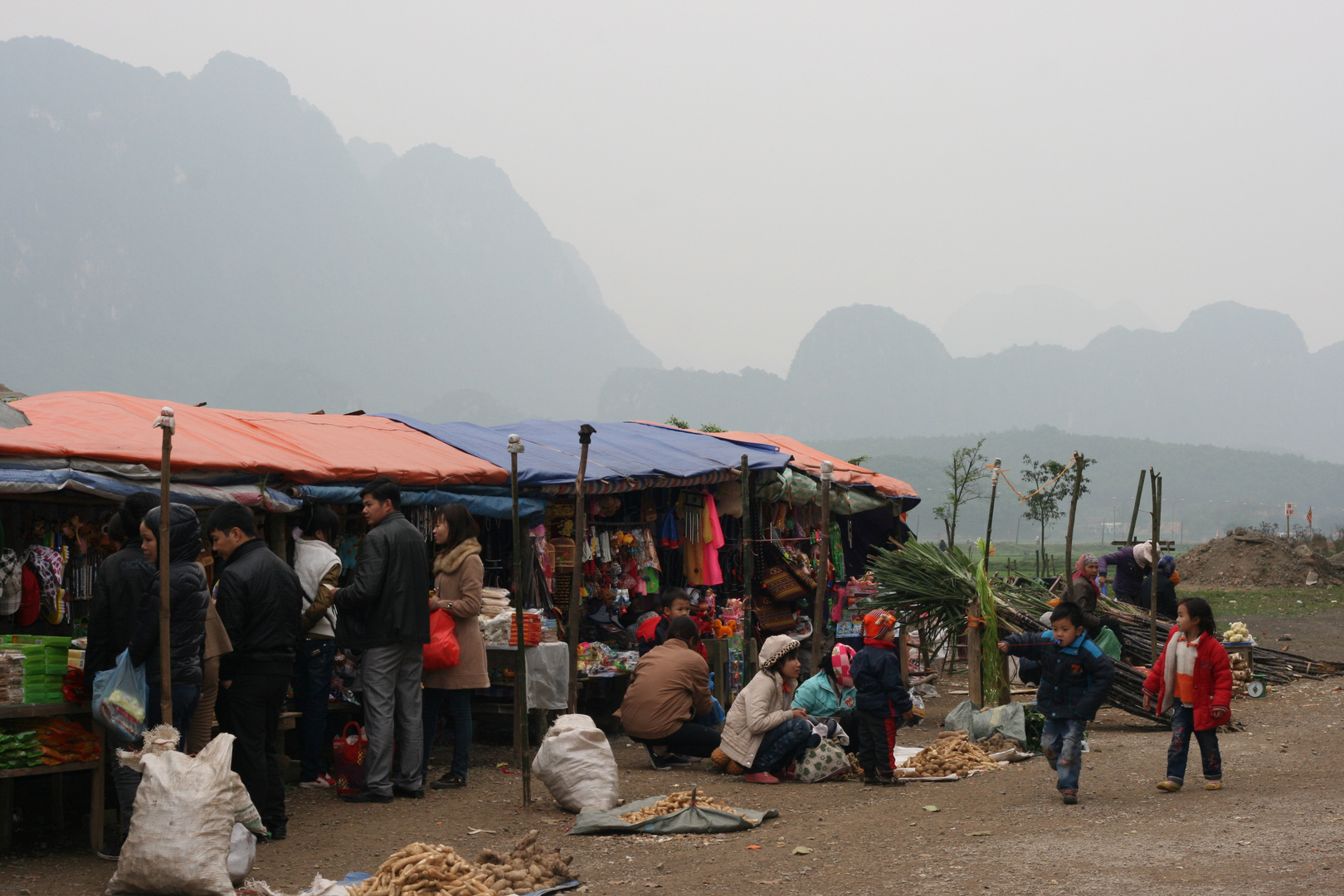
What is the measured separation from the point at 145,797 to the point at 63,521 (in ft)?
8.62

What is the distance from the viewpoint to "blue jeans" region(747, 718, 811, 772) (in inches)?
313

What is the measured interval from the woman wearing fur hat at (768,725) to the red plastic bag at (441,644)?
1.97 metres

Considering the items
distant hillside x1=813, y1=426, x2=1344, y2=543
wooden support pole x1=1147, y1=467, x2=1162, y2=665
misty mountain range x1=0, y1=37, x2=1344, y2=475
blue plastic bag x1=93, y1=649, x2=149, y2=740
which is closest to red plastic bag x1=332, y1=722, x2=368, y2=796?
blue plastic bag x1=93, y1=649, x2=149, y2=740

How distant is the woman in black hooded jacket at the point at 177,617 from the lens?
5.43 meters

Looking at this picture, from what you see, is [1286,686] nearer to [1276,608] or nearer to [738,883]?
[738,883]

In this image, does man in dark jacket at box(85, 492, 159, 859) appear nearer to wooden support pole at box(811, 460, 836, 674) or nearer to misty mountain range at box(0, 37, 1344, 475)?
wooden support pole at box(811, 460, 836, 674)

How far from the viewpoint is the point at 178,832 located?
4918mm

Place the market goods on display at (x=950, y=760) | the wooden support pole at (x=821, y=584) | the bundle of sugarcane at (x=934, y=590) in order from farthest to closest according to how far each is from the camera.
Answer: the bundle of sugarcane at (x=934, y=590) < the wooden support pole at (x=821, y=584) < the market goods on display at (x=950, y=760)

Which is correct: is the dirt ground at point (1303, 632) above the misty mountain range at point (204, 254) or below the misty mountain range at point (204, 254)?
below

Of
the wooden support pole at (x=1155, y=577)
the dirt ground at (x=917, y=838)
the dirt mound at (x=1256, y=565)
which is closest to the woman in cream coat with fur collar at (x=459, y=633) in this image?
the dirt ground at (x=917, y=838)

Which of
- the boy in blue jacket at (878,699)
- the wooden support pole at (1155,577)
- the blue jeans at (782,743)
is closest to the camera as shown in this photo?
the boy in blue jacket at (878,699)

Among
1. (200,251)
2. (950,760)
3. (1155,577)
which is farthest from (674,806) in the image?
(200,251)

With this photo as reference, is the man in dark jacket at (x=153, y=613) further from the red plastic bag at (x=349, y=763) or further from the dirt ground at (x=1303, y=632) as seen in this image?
the dirt ground at (x=1303, y=632)

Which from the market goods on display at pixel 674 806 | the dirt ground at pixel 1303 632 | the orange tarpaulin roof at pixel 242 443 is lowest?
the dirt ground at pixel 1303 632
